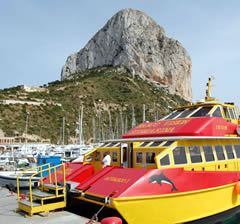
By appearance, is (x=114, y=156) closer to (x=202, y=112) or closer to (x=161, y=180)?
(x=161, y=180)

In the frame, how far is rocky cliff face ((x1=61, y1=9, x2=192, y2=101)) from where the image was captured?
124625 millimetres

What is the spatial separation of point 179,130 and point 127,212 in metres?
3.88

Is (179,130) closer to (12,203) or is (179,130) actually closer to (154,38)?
(12,203)

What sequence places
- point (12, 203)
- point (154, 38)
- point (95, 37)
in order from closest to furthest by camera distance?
point (12, 203) → point (154, 38) → point (95, 37)

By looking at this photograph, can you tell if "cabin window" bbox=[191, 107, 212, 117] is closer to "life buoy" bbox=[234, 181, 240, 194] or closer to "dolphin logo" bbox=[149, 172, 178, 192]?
"life buoy" bbox=[234, 181, 240, 194]

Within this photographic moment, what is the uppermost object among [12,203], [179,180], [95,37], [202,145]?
[95,37]

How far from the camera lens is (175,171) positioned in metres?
10.7

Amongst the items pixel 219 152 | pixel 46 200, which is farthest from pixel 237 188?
pixel 46 200

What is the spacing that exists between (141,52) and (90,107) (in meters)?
46.2

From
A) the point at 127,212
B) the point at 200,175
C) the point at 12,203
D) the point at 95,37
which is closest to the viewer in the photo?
the point at 127,212

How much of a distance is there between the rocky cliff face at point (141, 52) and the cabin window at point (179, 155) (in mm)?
107048

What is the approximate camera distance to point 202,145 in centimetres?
1236

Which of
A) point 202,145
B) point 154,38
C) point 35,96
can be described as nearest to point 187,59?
point 154,38

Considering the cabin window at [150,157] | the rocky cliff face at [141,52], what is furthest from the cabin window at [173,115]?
the rocky cliff face at [141,52]
